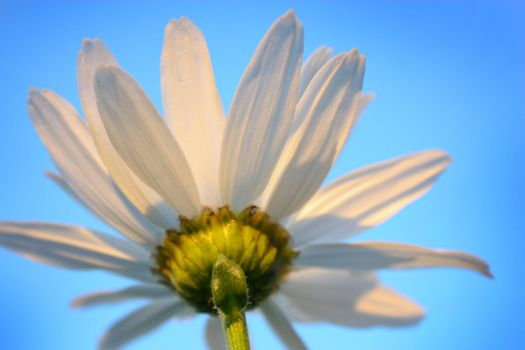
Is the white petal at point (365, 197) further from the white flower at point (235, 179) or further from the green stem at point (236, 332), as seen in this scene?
the green stem at point (236, 332)

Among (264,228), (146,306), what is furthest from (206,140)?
(146,306)

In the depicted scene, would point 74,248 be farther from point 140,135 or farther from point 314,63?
point 314,63

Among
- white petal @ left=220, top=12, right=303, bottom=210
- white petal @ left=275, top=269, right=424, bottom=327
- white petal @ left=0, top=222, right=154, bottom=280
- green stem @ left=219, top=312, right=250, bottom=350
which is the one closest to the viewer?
green stem @ left=219, top=312, right=250, bottom=350

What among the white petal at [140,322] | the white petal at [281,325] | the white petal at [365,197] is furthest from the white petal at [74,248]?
the white petal at [365,197]

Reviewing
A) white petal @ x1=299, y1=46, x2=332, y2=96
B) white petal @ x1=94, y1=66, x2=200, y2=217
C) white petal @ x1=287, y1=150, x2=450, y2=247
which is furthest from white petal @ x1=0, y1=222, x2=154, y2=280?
white petal @ x1=299, y1=46, x2=332, y2=96

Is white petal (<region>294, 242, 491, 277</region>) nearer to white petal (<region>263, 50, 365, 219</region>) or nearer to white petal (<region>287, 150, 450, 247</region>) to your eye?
white petal (<region>287, 150, 450, 247</region>)

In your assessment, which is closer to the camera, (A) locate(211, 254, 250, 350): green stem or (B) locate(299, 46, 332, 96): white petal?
(A) locate(211, 254, 250, 350): green stem
